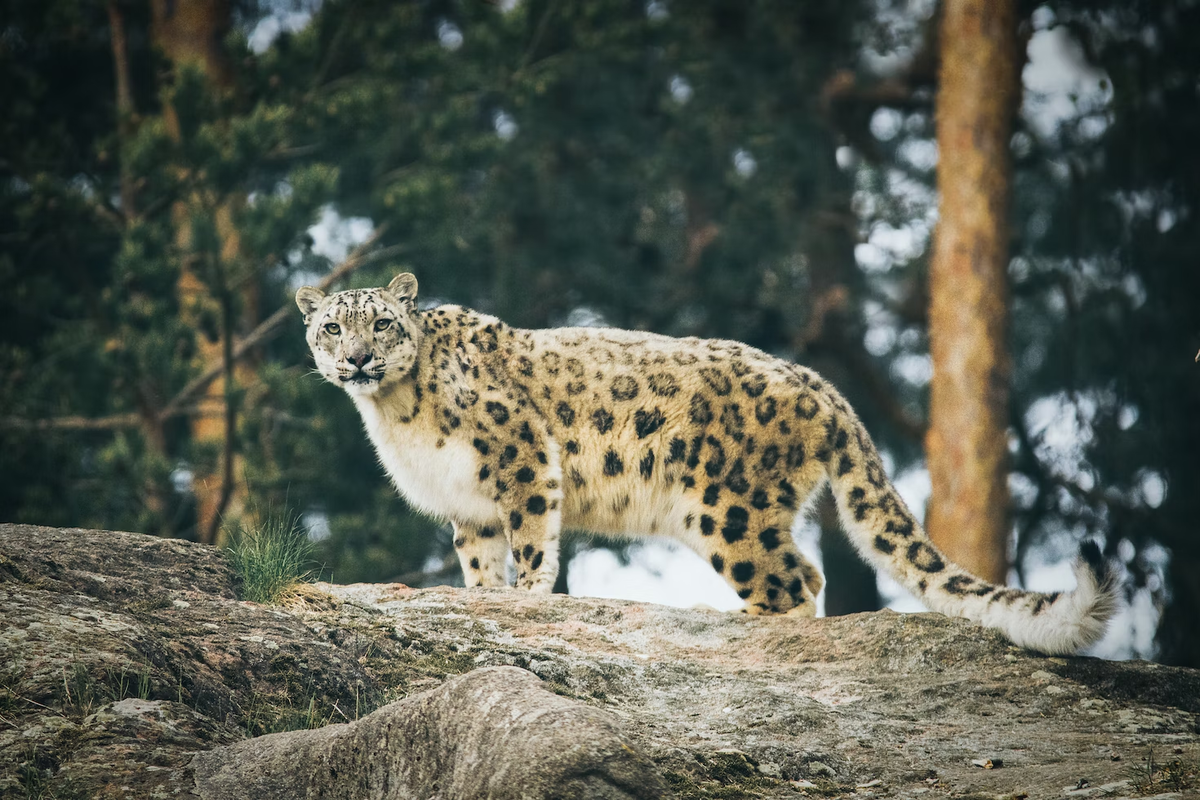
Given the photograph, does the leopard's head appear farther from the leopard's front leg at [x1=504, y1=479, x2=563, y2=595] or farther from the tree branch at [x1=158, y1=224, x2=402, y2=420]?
the tree branch at [x1=158, y1=224, x2=402, y2=420]

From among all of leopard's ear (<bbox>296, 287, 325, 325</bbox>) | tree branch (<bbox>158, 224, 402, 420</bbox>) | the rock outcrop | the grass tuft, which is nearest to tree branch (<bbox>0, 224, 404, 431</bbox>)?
tree branch (<bbox>158, 224, 402, 420</bbox>)

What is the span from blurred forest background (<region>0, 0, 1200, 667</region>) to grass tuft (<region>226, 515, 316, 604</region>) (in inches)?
288

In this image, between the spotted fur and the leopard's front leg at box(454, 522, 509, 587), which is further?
the leopard's front leg at box(454, 522, 509, 587)

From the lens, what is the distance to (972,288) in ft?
55.1

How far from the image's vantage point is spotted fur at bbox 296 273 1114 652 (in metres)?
9.74

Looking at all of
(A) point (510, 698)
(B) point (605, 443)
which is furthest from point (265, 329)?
(A) point (510, 698)

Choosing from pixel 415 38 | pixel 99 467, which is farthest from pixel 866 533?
pixel 415 38

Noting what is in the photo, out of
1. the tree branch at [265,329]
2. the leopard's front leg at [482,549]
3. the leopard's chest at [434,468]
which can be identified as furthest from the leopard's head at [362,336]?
the tree branch at [265,329]

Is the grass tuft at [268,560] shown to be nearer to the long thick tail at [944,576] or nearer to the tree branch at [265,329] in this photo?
the long thick tail at [944,576]

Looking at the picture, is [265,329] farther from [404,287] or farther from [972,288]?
[972,288]

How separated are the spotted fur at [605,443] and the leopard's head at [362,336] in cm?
1

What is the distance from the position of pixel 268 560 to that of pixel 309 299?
2757 mm

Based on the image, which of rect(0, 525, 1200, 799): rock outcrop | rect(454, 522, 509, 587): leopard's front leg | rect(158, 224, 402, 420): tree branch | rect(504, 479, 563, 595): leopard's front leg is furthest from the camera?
rect(158, 224, 402, 420): tree branch

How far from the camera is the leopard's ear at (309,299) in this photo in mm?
10141
